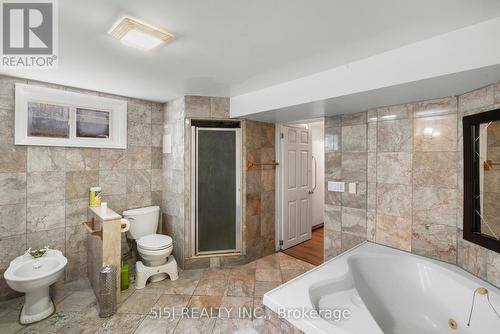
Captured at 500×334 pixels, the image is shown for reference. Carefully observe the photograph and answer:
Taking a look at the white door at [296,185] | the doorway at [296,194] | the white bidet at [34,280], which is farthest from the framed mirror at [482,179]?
the white bidet at [34,280]

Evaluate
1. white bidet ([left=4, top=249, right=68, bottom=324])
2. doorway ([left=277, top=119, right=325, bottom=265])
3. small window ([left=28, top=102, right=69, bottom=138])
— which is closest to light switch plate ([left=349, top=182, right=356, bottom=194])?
doorway ([left=277, top=119, right=325, bottom=265])

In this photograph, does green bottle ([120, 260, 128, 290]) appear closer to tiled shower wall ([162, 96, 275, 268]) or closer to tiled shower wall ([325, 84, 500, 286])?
tiled shower wall ([162, 96, 275, 268])

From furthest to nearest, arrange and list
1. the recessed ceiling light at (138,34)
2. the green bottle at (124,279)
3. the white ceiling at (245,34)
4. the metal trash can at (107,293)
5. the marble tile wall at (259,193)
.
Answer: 1. the marble tile wall at (259,193)
2. the green bottle at (124,279)
3. the metal trash can at (107,293)
4. the recessed ceiling light at (138,34)
5. the white ceiling at (245,34)

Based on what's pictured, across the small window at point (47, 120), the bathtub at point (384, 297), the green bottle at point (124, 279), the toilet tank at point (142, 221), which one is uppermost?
the small window at point (47, 120)

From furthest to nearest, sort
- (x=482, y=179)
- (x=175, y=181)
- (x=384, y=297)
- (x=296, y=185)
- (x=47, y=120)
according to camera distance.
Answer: (x=296, y=185) → (x=175, y=181) → (x=47, y=120) → (x=384, y=297) → (x=482, y=179)

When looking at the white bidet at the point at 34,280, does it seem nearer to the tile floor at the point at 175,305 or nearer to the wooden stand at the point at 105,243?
the tile floor at the point at 175,305

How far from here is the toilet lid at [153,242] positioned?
2.47m

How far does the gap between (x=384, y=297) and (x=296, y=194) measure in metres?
1.89

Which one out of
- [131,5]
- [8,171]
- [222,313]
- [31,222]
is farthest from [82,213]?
[131,5]

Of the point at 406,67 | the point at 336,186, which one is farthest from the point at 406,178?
the point at 406,67

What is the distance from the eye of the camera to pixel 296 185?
366 centimetres

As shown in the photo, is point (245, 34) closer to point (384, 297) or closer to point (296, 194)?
point (384, 297)

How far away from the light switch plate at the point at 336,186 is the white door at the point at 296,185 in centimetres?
86

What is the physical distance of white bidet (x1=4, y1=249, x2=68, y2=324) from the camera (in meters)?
1.83
